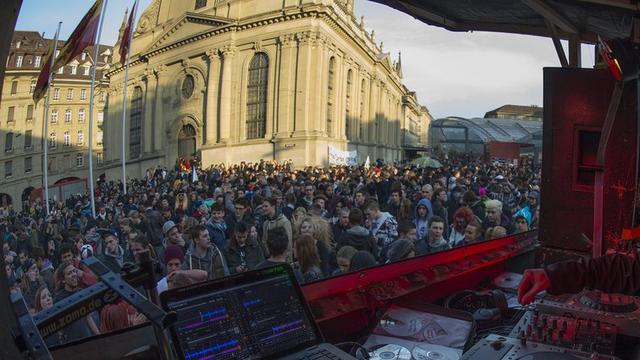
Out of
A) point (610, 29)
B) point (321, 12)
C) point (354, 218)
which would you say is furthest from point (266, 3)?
point (610, 29)

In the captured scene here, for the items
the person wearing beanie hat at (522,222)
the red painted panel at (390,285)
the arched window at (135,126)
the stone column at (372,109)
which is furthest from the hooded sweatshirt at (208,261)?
the stone column at (372,109)

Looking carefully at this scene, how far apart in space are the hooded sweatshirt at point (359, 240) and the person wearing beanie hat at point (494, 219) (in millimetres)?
2105

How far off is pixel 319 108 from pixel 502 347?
3114 cm

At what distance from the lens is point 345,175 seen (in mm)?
17031

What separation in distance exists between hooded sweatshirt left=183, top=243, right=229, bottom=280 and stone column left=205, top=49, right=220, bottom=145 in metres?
31.2

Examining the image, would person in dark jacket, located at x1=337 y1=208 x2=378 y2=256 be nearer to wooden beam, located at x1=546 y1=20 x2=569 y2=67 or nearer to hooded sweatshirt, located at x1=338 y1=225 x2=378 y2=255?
hooded sweatshirt, located at x1=338 y1=225 x2=378 y2=255

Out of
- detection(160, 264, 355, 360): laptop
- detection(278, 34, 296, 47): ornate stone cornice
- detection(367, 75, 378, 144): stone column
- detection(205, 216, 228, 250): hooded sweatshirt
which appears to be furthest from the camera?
detection(367, 75, 378, 144): stone column

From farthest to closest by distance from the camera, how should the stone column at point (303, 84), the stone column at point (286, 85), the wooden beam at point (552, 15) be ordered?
the stone column at point (286, 85)
the stone column at point (303, 84)
the wooden beam at point (552, 15)

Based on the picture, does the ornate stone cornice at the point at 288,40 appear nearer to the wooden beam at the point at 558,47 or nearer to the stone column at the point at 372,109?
the stone column at the point at 372,109

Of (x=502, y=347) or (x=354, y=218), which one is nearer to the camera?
(x=502, y=347)

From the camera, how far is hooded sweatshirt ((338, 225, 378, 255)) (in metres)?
5.73

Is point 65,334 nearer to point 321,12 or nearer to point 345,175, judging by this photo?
point 345,175

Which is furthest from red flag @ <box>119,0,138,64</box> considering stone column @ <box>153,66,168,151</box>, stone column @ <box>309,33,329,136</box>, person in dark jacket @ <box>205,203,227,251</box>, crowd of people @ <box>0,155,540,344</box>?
stone column @ <box>153,66,168,151</box>

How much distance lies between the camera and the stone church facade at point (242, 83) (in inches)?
1258
